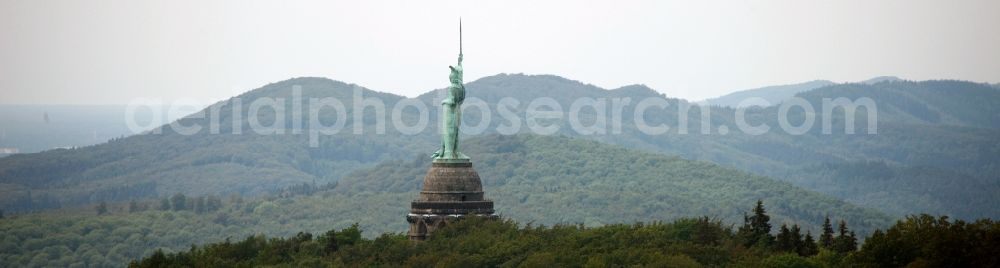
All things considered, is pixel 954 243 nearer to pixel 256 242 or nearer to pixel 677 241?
pixel 677 241

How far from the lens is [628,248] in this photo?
9531 cm

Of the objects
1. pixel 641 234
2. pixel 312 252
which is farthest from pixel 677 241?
pixel 312 252

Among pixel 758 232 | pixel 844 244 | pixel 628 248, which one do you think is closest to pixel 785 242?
pixel 844 244

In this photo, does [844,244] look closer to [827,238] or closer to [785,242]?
[785,242]

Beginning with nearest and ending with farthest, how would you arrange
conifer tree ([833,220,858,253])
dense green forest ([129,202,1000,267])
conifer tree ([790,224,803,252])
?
dense green forest ([129,202,1000,267]) → conifer tree ([833,220,858,253]) → conifer tree ([790,224,803,252])

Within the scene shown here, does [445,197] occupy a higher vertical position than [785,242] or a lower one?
higher

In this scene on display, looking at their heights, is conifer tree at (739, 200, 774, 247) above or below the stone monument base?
below

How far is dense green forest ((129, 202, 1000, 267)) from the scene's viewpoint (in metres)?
84.1

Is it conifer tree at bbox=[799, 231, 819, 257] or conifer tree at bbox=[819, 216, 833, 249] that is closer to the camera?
conifer tree at bbox=[799, 231, 819, 257]

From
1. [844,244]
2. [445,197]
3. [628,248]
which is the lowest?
[628,248]

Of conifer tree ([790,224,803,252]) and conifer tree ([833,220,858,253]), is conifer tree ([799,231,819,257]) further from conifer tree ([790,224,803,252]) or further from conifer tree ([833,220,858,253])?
conifer tree ([833,220,858,253])

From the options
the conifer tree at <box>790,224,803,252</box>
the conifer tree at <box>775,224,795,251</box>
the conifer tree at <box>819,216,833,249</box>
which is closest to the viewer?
the conifer tree at <box>790,224,803,252</box>

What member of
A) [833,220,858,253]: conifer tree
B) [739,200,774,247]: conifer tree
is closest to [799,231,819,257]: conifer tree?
[833,220,858,253]: conifer tree

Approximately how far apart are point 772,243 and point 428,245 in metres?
13.4
